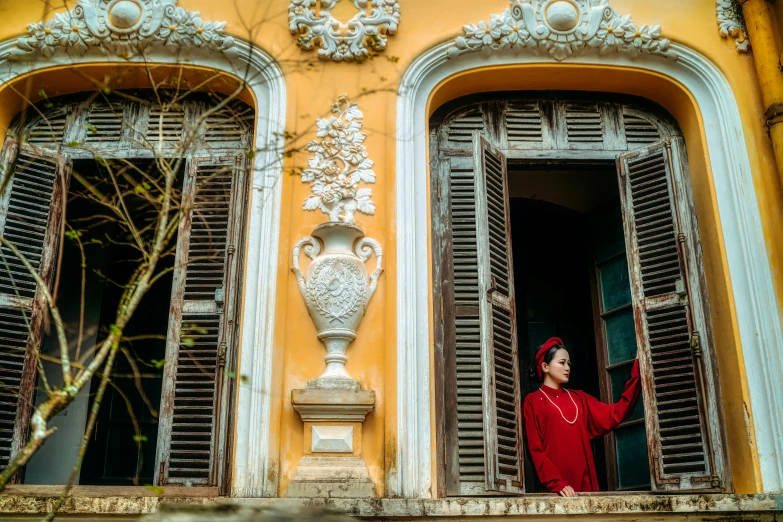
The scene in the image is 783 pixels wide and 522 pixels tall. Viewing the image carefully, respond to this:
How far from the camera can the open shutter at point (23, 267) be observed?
5.52m

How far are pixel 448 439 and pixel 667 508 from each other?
1.25 meters

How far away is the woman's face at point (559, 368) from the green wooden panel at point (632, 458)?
578 millimetres

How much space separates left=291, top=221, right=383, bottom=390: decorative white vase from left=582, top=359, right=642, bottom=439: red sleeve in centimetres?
177

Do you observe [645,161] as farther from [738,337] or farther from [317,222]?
[317,222]

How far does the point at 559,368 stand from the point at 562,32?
225cm

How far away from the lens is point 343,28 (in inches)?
239

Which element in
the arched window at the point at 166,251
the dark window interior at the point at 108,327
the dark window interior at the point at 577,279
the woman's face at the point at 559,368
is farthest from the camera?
the dark window interior at the point at 108,327

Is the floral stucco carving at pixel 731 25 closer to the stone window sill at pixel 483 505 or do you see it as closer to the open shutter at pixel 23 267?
the stone window sill at pixel 483 505

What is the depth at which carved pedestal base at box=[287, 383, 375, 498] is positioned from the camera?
4980 mm

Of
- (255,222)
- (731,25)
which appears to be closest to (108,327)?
(255,222)

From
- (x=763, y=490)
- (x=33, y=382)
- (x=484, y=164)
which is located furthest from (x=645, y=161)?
(x=33, y=382)

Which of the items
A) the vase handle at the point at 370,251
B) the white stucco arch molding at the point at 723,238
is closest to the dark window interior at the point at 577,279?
the white stucco arch molding at the point at 723,238

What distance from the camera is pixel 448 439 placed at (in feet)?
17.8

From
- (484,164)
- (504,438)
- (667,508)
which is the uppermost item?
(484,164)
